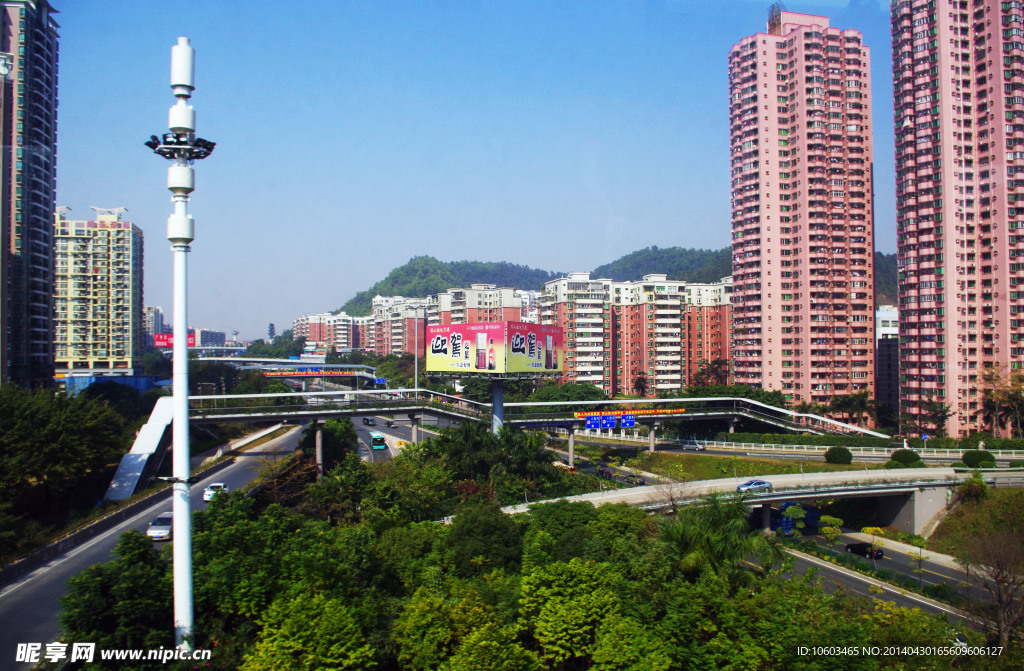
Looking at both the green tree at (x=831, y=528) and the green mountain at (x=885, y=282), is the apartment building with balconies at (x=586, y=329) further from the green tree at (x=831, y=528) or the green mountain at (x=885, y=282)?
the green mountain at (x=885, y=282)

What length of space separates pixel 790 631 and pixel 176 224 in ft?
46.0

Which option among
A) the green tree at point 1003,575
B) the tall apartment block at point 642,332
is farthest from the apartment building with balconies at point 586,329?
the green tree at point 1003,575

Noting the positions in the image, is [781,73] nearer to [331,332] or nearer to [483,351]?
[483,351]

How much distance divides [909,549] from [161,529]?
34.8 meters

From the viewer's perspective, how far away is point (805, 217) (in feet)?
205

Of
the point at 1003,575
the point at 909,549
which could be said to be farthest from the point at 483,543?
the point at 909,549

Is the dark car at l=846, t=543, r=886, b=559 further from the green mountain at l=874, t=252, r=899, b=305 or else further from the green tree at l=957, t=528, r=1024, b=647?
the green mountain at l=874, t=252, r=899, b=305

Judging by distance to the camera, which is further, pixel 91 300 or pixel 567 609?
pixel 91 300

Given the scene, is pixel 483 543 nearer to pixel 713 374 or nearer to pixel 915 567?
pixel 915 567

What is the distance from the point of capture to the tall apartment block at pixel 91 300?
74.1m

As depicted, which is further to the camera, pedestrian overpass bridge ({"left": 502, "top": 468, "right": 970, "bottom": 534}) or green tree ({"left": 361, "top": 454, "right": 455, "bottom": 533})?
pedestrian overpass bridge ({"left": 502, "top": 468, "right": 970, "bottom": 534})

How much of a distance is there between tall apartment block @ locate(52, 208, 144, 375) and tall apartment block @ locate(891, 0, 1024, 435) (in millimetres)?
82655

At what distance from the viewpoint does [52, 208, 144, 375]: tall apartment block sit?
74.1 metres

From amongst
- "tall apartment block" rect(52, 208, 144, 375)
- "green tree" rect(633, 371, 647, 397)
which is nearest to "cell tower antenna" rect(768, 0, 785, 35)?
"green tree" rect(633, 371, 647, 397)
